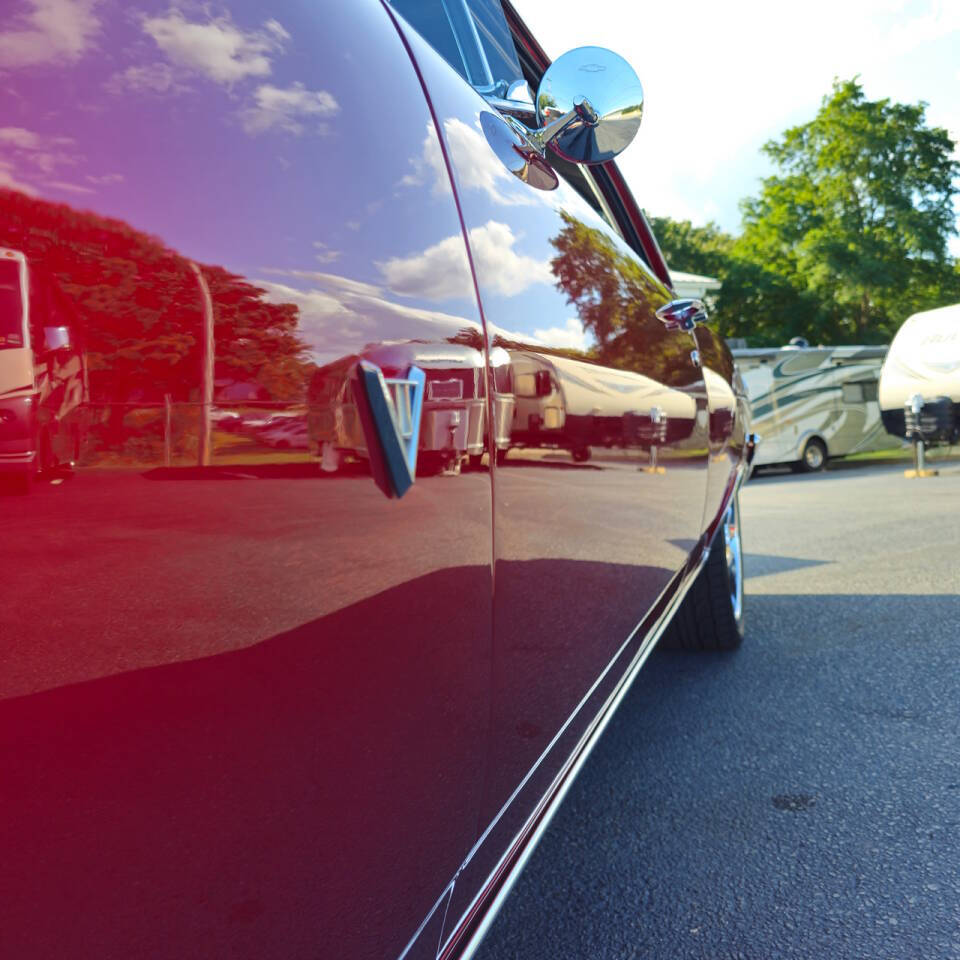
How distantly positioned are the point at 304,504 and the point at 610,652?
1099mm

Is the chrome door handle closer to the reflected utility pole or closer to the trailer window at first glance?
the reflected utility pole

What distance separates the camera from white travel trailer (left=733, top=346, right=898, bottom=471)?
18.8 meters

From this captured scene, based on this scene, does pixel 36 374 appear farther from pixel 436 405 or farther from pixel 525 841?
pixel 525 841

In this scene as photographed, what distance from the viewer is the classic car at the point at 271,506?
2.17 feet

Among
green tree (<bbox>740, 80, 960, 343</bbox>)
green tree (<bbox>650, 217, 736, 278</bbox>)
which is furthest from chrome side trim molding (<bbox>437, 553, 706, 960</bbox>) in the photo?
green tree (<bbox>740, 80, 960, 343</bbox>)

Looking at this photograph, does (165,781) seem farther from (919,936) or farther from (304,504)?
(919,936)

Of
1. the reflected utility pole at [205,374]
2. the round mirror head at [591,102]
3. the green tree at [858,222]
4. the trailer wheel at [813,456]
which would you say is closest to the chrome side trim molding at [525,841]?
the reflected utility pole at [205,374]

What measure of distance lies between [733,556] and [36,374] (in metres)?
3.66

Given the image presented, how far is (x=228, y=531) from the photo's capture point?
2.61 feet

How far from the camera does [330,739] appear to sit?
2.86 feet

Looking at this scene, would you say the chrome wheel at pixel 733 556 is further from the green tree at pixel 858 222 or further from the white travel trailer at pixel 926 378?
the green tree at pixel 858 222

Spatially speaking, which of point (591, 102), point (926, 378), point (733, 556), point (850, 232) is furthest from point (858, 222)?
point (591, 102)

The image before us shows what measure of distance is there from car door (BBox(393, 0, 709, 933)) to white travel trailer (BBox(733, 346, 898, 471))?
1711 centimetres

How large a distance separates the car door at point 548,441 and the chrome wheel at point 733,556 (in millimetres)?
1582
